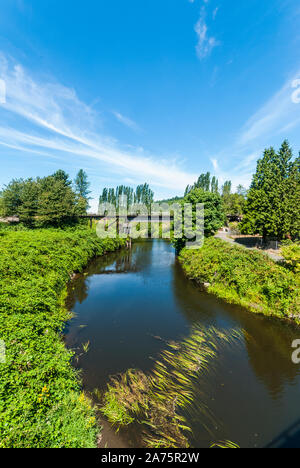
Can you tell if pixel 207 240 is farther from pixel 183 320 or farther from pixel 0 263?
pixel 0 263

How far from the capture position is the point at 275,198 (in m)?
26.4

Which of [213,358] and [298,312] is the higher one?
[298,312]

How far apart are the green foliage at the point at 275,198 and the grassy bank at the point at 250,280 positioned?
10.7 metres

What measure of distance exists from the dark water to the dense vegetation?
22532 millimetres

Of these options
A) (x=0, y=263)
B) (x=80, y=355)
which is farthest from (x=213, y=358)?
(x=0, y=263)

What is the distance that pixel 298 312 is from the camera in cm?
1259

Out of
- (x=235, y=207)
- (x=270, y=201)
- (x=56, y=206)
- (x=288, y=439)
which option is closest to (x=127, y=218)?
(x=56, y=206)

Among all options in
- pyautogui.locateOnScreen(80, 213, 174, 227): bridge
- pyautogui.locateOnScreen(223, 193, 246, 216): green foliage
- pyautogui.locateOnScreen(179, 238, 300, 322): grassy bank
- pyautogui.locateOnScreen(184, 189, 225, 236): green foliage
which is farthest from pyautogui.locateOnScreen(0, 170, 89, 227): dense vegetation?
pyautogui.locateOnScreen(223, 193, 246, 216): green foliage

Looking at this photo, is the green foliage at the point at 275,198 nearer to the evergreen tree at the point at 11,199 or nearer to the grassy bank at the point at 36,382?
the grassy bank at the point at 36,382

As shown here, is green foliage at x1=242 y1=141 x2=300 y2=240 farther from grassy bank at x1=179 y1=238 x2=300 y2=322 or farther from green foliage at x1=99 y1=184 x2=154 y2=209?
green foliage at x1=99 y1=184 x2=154 y2=209

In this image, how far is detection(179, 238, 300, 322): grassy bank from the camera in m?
13.2
